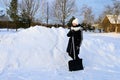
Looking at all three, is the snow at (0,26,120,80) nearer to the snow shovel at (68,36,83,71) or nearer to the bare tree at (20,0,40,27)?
the snow shovel at (68,36,83,71)

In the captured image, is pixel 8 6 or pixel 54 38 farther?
pixel 8 6

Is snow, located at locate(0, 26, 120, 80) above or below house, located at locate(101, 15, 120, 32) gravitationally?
above

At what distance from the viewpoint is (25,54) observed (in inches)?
447

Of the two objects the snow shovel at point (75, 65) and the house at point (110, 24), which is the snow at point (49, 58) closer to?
the snow shovel at point (75, 65)

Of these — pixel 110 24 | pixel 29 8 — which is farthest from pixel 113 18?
pixel 29 8


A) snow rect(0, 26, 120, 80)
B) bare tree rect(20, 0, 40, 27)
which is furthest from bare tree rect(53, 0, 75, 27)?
snow rect(0, 26, 120, 80)

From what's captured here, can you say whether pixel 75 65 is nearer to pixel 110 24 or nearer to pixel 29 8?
pixel 29 8

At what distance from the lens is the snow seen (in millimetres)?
9062

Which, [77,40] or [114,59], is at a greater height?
[77,40]

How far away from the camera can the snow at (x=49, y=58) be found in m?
9.06

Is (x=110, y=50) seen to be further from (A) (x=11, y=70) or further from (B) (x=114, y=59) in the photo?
(A) (x=11, y=70)

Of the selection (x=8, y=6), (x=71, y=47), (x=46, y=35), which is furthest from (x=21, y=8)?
(x=71, y=47)

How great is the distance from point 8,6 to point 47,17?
8821mm

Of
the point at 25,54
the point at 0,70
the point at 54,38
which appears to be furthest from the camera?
the point at 54,38
